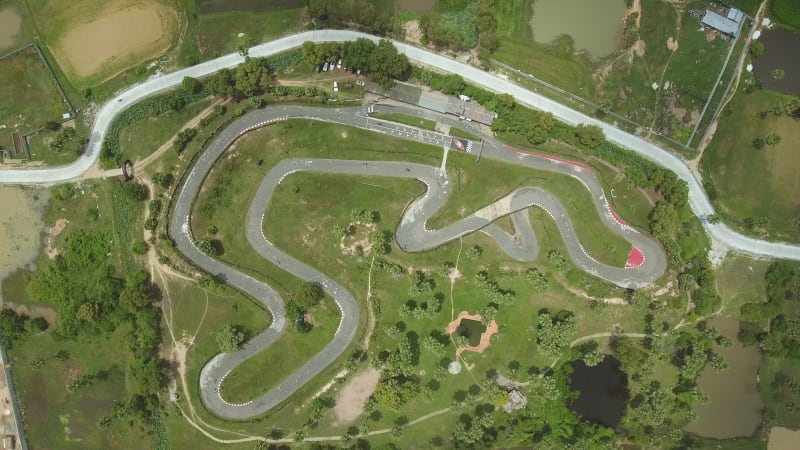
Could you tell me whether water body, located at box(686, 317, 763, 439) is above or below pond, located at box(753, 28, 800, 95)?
below

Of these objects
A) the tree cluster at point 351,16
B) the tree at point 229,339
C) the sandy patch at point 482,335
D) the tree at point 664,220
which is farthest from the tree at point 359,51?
the tree at point 664,220

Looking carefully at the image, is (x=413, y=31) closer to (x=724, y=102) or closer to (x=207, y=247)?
(x=207, y=247)

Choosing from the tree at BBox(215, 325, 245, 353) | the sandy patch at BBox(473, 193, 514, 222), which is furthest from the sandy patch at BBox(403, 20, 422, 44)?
the tree at BBox(215, 325, 245, 353)

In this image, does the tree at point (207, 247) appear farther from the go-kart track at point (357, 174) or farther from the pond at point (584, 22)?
the pond at point (584, 22)

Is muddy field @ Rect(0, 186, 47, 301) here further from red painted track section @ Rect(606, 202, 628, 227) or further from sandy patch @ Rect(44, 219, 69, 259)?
red painted track section @ Rect(606, 202, 628, 227)

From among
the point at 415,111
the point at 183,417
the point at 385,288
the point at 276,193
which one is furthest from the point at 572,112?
the point at 183,417

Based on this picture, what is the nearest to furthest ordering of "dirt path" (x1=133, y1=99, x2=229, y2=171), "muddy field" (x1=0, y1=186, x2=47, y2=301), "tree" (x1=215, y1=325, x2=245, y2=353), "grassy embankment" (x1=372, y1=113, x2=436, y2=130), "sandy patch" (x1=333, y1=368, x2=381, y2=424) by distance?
1. "tree" (x1=215, y1=325, x2=245, y2=353)
2. "sandy patch" (x1=333, y1=368, x2=381, y2=424)
3. "muddy field" (x1=0, y1=186, x2=47, y2=301)
4. "dirt path" (x1=133, y1=99, x2=229, y2=171)
5. "grassy embankment" (x1=372, y1=113, x2=436, y2=130)

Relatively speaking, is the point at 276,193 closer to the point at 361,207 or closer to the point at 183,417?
the point at 361,207
